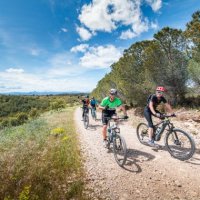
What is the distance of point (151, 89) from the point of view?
740 inches

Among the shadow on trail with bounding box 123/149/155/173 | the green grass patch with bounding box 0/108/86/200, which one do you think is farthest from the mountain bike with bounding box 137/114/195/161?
the green grass patch with bounding box 0/108/86/200

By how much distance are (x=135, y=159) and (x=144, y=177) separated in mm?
1375

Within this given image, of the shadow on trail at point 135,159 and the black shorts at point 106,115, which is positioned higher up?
the black shorts at point 106,115

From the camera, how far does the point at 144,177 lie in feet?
18.3

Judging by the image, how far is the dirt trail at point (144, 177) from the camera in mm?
4789

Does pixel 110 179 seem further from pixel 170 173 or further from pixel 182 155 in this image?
pixel 182 155

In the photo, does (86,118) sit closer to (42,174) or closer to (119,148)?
(119,148)

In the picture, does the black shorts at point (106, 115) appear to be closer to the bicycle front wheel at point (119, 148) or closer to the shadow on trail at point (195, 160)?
the bicycle front wheel at point (119, 148)

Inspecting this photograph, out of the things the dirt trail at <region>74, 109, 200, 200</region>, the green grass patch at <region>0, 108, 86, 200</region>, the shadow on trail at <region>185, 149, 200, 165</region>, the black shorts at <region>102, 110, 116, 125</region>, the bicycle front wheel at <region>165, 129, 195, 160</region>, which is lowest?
the green grass patch at <region>0, 108, 86, 200</region>

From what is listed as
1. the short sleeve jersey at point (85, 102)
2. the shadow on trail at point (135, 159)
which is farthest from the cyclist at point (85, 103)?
the shadow on trail at point (135, 159)

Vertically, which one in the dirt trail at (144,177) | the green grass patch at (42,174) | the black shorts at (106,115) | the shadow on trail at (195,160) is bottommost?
the green grass patch at (42,174)

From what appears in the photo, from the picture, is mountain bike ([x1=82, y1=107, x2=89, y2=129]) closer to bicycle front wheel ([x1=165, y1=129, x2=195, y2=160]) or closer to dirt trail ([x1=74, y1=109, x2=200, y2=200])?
dirt trail ([x1=74, y1=109, x2=200, y2=200])

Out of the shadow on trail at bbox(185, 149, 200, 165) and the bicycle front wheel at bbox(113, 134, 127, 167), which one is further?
→ the bicycle front wheel at bbox(113, 134, 127, 167)

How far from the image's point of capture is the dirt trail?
479 cm
